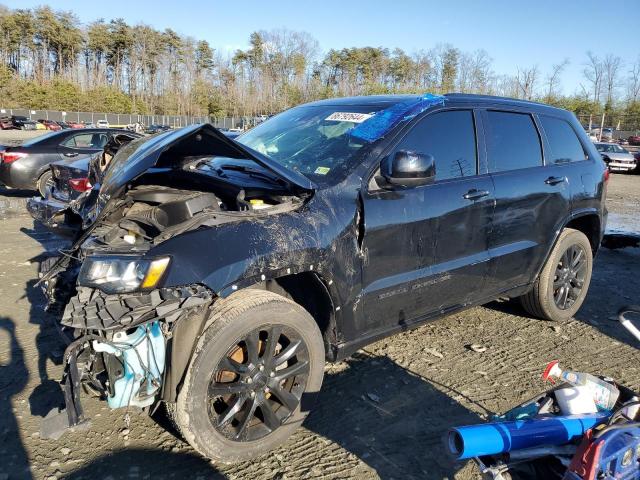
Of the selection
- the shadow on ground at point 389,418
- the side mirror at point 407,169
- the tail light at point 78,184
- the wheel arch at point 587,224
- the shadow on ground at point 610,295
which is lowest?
the shadow on ground at point 389,418

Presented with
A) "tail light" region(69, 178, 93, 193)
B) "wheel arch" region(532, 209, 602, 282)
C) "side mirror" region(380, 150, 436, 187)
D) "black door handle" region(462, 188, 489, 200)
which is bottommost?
"wheel arch" region(532, 209, 602, 282)

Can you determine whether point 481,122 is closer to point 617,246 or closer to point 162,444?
point 162,444

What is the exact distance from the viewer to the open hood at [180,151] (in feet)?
8.56

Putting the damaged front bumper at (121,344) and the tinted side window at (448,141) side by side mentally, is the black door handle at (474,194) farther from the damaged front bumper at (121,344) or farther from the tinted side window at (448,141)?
the damaged front bumper at (121,344)

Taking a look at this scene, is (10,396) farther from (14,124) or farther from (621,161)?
(14,124)

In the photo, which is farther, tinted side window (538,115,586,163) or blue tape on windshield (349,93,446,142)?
tinted side window (538,115,586,163)

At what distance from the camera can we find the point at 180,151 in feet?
10.1

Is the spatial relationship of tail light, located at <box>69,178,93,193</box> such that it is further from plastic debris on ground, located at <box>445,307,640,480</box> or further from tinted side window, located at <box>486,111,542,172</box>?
plastic debris on ground, located at <box>445,307,640,480</box>

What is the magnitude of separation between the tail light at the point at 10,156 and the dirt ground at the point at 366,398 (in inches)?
240

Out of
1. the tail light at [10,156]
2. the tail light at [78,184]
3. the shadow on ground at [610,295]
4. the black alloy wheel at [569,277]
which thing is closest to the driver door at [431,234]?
the black alloy wheel at [569,277]

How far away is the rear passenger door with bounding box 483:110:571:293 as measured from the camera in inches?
153

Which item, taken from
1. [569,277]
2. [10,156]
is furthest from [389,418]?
[10,156]

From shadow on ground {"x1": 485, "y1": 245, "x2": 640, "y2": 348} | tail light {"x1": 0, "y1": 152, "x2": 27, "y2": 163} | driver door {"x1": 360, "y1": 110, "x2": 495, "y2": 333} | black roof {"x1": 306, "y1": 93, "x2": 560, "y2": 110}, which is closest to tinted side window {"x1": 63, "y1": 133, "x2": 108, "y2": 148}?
tail light {"x1": 0, "y1": 152, "x2": 27, "y2": 163}

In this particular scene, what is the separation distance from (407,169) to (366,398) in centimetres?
149
